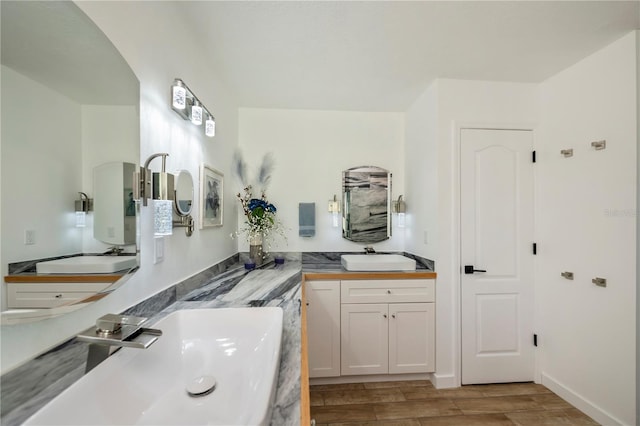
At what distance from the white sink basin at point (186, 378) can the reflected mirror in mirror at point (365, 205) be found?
1.76m

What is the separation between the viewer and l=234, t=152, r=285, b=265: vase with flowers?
239 centimetres

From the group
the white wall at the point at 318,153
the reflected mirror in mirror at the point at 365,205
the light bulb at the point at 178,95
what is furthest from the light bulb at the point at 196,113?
the reflected mirror in mirror at the point at 365,205

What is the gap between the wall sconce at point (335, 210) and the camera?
267 centimetres

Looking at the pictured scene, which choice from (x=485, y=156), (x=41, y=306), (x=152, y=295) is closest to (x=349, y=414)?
(x=152, y=295)

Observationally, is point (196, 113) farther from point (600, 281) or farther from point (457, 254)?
point (600, 281)

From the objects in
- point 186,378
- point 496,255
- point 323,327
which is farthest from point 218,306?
point 496,255

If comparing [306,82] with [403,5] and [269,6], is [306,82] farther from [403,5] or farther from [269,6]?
[403,5]

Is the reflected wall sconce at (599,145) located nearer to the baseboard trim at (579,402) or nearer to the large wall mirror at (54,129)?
the baseboard trim at (579,402)

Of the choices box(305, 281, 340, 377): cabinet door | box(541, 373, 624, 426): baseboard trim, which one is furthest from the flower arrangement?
box(541, 373, 624, 426): baseboard trim

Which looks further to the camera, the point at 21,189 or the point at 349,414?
the point at 349,414

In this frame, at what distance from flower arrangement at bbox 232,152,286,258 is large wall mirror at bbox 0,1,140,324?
1.53m

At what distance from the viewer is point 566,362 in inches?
76.4

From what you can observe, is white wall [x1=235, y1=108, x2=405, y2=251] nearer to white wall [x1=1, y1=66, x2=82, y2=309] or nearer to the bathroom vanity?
the bathroom vanity

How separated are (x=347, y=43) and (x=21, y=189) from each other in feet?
5.73
